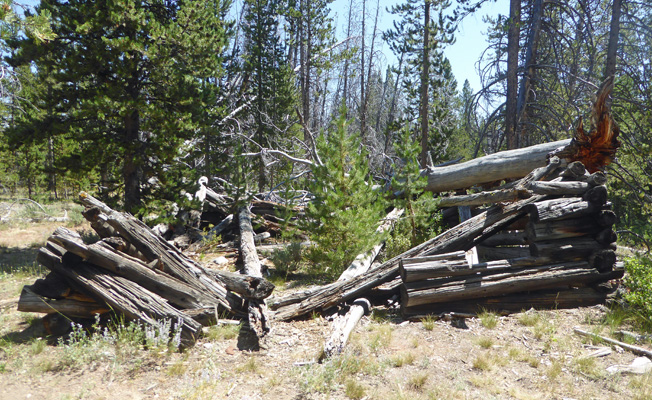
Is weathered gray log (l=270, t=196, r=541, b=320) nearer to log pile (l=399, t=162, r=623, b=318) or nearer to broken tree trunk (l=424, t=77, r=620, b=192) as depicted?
log pile (l=399, t=162, r=623, b=318)

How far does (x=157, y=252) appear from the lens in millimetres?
5457

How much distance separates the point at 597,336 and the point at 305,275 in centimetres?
523

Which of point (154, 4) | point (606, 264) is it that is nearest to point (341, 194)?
point (606, 264)

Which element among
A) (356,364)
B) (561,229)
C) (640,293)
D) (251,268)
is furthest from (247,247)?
(640,293)

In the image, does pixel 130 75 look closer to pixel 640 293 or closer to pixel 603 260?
pixel 603 260

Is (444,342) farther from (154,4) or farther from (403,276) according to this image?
(154,4)

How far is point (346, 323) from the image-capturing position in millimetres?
5199

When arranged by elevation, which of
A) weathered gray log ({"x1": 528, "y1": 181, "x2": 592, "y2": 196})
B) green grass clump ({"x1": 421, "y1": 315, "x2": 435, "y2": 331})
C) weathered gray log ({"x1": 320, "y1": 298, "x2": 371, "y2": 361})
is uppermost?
weathered gray log ({"x1": 528, "y1": 181, "x2": 592, "y2": 196})

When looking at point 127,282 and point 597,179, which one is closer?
point 127,282

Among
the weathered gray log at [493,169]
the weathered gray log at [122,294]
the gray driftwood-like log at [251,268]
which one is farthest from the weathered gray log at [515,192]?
the weathered gray log at [122,294]

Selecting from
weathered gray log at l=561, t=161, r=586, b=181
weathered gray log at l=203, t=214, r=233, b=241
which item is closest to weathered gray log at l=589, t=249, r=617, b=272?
weathered gray log at l=561, t=161, r=586, b=181

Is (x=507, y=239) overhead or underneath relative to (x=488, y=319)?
overhead

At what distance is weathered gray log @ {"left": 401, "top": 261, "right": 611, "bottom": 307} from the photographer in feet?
18.3

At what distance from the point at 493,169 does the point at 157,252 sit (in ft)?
23.1
